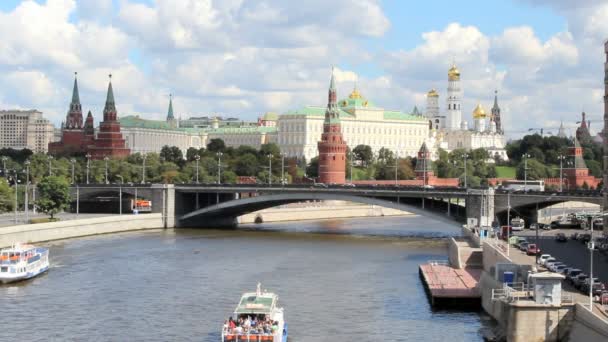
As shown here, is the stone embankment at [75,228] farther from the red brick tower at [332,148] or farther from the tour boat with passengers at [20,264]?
the red brick tower at [332,148]

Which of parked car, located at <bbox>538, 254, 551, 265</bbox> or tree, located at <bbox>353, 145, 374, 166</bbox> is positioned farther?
tree, located at <bbox>353, 145, 374, 166</bbox>

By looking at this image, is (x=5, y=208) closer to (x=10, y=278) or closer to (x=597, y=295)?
(x=10, y=278)

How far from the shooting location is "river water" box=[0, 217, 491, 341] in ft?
153

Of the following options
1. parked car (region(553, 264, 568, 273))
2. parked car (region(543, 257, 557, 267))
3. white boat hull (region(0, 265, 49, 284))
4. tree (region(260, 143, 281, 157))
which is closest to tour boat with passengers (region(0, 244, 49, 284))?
white boat hull (region(0, 265, 49, 284))

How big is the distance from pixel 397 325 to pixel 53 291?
61.5 feet

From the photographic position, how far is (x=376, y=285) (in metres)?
60.1

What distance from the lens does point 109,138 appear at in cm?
18650

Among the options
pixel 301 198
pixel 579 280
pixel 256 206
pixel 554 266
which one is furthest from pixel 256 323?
pixel 256 206

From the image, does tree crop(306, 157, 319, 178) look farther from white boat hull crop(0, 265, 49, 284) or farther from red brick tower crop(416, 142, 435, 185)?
white boat hull crop(0, 265, 49, 284)

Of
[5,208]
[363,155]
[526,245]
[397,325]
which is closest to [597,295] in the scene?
[397,325]

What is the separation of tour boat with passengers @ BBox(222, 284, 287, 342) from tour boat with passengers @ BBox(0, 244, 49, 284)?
19113mm

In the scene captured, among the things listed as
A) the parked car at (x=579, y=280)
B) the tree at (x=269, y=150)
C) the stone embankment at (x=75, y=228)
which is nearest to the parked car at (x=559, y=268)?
the parked car at (x=579, y=280)

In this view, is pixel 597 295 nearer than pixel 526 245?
Yes

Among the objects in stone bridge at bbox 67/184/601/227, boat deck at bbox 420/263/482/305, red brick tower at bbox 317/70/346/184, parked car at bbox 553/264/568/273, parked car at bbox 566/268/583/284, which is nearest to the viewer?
parked car at bbox 566/268/583/284
